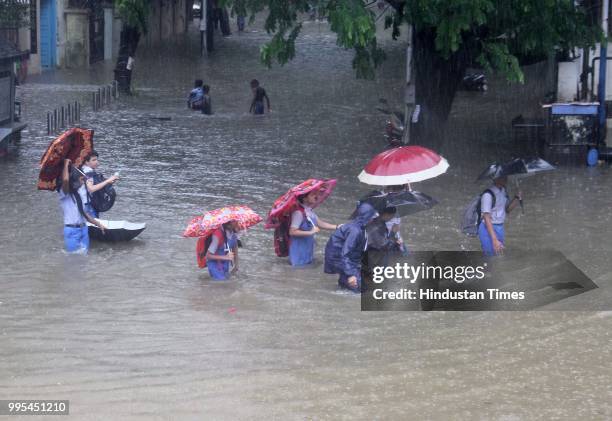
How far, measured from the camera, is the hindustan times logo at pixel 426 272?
11133 mm

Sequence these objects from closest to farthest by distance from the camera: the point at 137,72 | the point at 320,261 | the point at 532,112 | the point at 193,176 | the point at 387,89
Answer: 1. the point at 320,261
2. the point at 193,176
3. the point at 532,112
4. the point at 387,89
5. the point at 137,72

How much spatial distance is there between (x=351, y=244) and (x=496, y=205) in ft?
6.35

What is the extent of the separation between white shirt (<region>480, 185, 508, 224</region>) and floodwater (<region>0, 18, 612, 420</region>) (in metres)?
1.24

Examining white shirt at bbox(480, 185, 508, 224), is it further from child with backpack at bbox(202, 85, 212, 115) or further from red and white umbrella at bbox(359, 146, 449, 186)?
child with backpack at bbox(202, 85, 212, 115)

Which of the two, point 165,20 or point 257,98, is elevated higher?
point 165,20

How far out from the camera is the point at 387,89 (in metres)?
33.0

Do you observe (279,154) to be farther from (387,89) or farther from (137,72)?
(137,72)

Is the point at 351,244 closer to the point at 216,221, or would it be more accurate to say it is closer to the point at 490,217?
the point at 216,221

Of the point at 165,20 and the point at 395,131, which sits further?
the point at 165,20

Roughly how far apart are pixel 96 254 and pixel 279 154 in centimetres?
825

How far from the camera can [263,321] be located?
10.4 metres

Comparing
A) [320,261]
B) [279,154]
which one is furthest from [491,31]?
[320,261]

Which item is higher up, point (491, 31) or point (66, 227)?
point (491, 31)

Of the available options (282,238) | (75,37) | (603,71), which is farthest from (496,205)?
(75,37)
